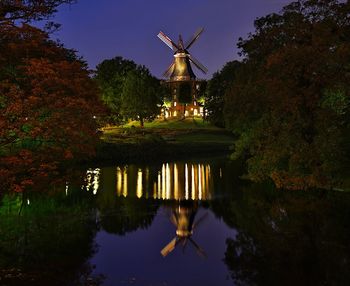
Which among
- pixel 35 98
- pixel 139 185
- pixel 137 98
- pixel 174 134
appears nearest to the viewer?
pixel 35 98

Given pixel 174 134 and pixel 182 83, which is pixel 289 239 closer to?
pixel 174 134

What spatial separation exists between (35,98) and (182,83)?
104 metres

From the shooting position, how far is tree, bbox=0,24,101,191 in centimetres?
1697

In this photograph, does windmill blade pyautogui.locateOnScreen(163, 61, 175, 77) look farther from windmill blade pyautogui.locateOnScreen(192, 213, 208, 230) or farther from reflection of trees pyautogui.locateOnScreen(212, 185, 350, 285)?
windmill blade pyautogui.locateOnScreen(192, 213, 208, 230)

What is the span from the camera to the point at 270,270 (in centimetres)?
1441

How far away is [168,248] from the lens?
59.5ft

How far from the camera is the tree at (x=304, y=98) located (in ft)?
91.8

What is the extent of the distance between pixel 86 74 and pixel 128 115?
83.8 meters

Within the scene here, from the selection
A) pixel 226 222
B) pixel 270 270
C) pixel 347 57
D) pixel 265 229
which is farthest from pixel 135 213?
pixel 347 57

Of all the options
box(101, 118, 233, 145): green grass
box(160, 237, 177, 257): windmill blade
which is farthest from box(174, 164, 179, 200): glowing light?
box(101, 118, 233, 145): green grass

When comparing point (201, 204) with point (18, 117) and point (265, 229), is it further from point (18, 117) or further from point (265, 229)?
point (18, 117)

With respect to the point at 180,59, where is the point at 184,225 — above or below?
below

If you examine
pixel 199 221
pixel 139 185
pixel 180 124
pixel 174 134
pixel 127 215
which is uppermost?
pixel 180 124

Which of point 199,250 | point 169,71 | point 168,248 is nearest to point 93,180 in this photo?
point 168,248
